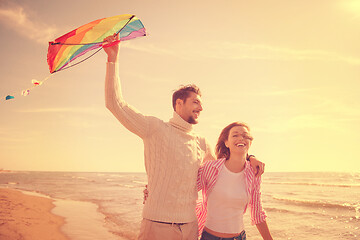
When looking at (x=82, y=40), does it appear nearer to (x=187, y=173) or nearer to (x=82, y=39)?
(x=82, y=39)

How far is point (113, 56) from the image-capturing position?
257cm

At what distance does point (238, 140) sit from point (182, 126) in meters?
0.71

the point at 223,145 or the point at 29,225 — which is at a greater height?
the point at 223,145

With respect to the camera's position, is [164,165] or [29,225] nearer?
A: [164,165]

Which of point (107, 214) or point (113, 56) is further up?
point (113, 56)

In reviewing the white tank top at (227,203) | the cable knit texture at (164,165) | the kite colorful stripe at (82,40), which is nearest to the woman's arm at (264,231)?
the white tank top at (227,203)

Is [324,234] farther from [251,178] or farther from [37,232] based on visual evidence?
[37,232]

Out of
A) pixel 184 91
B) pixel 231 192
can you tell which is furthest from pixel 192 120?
pixel 231 192

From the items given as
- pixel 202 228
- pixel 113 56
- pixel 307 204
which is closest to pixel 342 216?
pixel 307 204

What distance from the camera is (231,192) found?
3.01 meters

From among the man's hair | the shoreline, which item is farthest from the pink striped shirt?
the shoreline

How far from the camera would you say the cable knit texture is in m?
2.65

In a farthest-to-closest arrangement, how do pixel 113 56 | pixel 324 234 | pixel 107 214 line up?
pixel 107 214 → pixel 324 234 → pixel 113 56

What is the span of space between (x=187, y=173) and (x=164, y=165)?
27cm
